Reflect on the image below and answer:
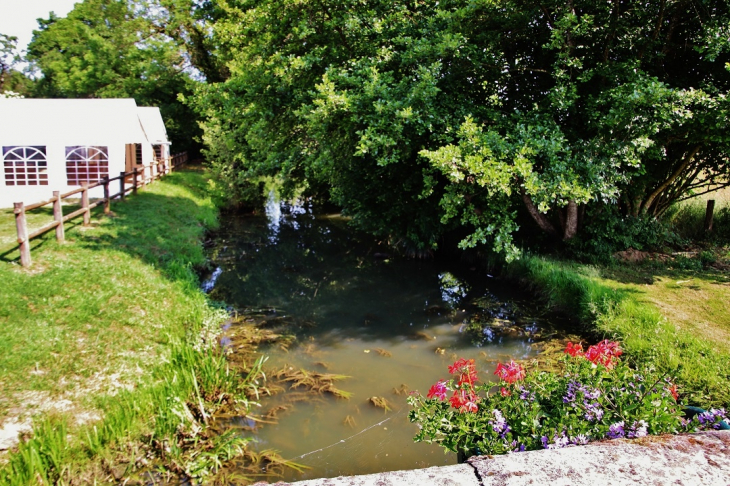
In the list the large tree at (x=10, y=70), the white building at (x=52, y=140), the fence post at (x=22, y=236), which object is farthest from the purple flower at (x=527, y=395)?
the large tree at (x=10, y=70)

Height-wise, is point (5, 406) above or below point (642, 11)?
below

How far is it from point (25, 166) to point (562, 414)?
20.9 metres

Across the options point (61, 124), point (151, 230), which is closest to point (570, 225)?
point (151, 230)

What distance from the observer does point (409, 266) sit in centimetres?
1362

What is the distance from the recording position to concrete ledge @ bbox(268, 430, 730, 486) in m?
1.98

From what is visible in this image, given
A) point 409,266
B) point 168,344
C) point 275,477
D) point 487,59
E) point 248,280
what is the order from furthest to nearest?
point 409,266
point 248,280
point 487,59
point 168,344
point 275,477

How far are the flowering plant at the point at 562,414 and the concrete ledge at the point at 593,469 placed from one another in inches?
30.5

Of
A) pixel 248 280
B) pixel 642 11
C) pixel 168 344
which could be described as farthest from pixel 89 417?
pixel 642 11

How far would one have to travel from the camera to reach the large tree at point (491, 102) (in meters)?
8.76

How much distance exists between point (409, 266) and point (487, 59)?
224 inches

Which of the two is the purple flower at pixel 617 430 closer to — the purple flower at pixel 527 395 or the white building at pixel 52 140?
the purple flower at pixel 527 395

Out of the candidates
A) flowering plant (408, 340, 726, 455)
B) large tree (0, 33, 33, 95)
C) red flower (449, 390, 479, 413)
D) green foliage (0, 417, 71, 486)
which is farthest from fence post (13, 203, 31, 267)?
large tree (0, 33, 33, 95)

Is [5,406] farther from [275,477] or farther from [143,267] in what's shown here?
[143,267]

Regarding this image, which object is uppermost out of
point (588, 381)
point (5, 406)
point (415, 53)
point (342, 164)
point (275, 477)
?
point (415, 53)
